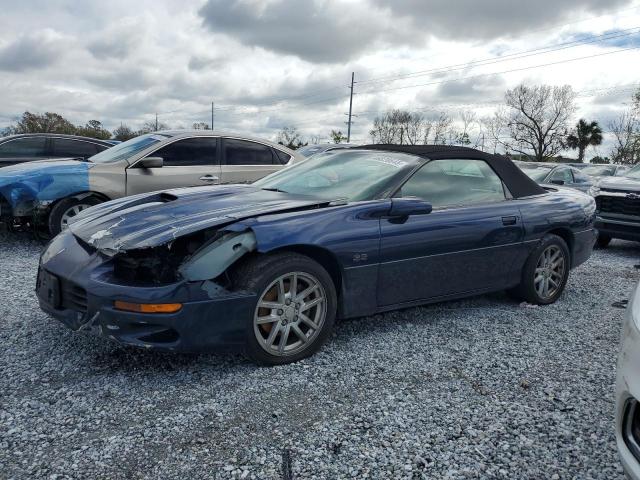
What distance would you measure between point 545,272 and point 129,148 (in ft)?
16.7

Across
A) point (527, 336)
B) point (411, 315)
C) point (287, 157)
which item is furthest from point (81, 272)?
point (287, 157)

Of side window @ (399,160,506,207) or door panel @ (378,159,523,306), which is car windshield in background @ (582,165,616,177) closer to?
side window @ (399,160,506,207)

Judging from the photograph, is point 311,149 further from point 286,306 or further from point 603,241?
point 286,306

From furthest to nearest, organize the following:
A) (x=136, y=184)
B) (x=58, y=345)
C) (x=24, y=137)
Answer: (x=24, y=137)
(x=136, y=184)
(x=58, y=345)

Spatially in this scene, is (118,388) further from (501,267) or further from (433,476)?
(501,267)

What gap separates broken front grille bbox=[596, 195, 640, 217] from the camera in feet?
23.9

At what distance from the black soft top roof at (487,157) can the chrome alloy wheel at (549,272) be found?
553 mm

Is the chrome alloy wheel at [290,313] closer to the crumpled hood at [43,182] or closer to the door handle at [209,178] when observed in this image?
the door handle at [209,178]

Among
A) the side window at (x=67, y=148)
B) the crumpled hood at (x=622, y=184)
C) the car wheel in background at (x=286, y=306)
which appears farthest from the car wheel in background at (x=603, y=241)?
the side window at (x=67, y=148)

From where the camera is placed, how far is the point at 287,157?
745 cm

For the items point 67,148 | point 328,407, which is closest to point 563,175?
point 67,148

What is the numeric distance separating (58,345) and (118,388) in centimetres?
78

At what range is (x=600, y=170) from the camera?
1583cm

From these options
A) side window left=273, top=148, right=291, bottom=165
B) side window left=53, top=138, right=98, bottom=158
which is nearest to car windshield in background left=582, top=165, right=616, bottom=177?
side window left=273, top=148, right=291, bottom=165
